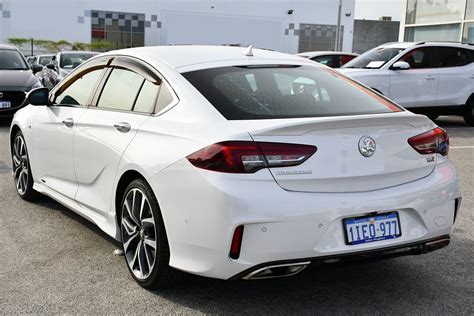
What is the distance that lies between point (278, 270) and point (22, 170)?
143 inches

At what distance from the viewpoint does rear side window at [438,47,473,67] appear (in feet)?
41.4

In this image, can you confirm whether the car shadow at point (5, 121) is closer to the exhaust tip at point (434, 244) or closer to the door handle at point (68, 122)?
the door handle at point (68, 122)

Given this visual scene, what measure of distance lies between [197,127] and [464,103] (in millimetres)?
10436

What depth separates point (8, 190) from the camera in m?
6.43

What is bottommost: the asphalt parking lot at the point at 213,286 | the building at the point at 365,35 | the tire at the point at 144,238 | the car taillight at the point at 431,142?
the asphalt parking lot at the point at 213,286

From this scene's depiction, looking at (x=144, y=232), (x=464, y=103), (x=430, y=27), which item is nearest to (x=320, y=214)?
(x=144, y=232)

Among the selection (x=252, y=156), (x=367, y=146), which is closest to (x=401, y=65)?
(x=367, y=146)

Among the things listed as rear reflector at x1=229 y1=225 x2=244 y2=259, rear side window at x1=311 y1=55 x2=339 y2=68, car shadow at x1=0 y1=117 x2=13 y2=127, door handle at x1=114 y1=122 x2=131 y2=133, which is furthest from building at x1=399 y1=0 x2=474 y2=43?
rear reflector at x1=229 y1=225 x2=244 y2=259

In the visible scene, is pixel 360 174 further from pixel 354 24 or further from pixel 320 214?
pixel 354 24

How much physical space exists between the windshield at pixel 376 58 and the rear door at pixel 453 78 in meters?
0.93

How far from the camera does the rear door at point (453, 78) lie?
492 inches

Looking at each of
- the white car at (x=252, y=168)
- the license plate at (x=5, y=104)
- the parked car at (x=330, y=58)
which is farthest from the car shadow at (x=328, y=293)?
the parked car at (x=330, y=58)

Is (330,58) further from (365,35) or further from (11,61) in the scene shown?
(365,35)

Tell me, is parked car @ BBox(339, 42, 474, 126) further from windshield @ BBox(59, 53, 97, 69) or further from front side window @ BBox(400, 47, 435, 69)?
windshield @ BBox(59, 53, 97, 69)
